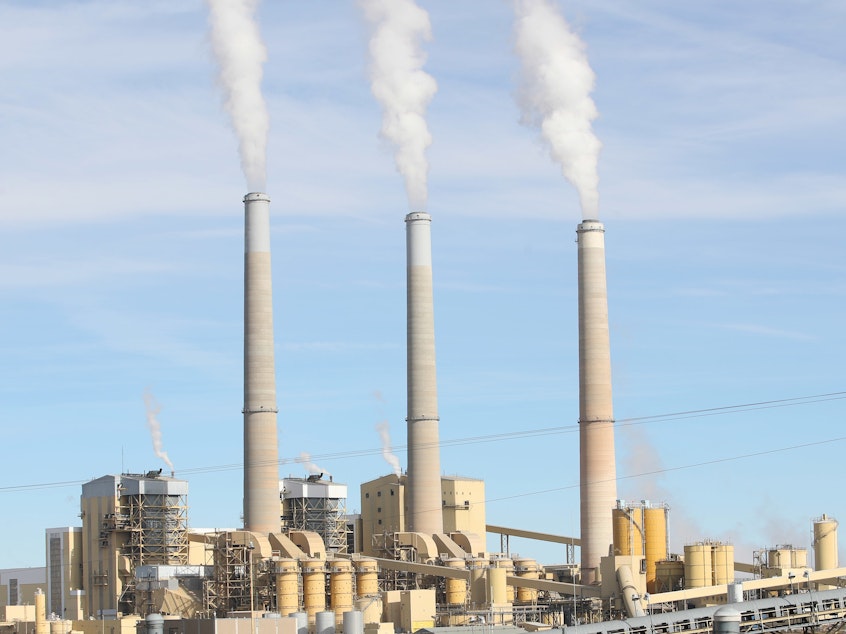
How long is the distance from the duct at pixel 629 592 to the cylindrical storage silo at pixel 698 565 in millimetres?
2693

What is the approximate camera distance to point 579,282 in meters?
72.4

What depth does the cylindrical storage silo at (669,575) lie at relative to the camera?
213ft

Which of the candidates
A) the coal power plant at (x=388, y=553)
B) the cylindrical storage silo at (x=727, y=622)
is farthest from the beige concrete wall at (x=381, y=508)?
the cylindrical storage silo at (x=727, y=622)

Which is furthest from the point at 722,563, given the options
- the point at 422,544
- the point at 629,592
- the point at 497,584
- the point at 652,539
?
the point at 422,544

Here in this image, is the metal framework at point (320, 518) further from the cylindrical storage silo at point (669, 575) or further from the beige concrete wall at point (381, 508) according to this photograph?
the cylindrical storage silo at point (669, 575)

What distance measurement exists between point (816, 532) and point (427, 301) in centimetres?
2150

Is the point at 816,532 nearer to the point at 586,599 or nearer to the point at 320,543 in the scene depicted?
the point at 586,599

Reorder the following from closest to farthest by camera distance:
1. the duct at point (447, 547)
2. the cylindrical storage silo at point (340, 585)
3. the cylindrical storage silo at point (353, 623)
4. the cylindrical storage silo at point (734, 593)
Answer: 1. the cylindrical storage silo at point (353, 623)
2. the cylindrical storage silo at point (734, 593)
3. the cylindrical storage silo at point (340, 585)
4. the duct at point (447, 547)

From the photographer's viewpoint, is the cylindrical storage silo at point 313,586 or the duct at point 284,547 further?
the duct at point 284,547

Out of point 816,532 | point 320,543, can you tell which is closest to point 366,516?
point 320,543

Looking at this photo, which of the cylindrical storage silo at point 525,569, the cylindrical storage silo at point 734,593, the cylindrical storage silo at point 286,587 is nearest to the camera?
the cylindrical storage silo at point 734,593

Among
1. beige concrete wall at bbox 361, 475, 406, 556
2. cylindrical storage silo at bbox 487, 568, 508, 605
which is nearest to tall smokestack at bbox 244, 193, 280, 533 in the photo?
beige concrete wall at bbox 361, 475, 406, 556

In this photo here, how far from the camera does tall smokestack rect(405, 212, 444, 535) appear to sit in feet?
252

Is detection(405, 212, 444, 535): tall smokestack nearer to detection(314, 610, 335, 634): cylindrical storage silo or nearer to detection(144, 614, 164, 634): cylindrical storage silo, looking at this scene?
detection(314, 610, 335, 634): cylindrical storage silo
